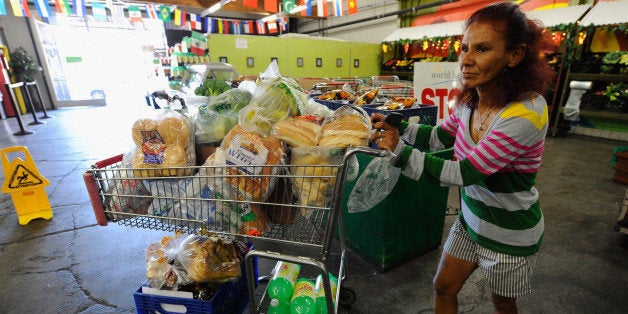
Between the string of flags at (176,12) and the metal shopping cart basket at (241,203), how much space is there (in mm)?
5858

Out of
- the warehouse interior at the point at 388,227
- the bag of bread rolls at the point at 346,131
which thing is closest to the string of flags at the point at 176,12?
the warehouse interior at the point at 388,227

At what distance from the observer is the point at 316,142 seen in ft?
4.12

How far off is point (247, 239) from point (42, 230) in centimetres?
297

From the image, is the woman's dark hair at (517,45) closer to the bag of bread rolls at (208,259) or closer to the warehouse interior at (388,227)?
the warehouse interior at (388,227)

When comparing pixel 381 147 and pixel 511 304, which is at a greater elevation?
pixel 381 147

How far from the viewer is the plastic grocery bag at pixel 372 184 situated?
1390mm

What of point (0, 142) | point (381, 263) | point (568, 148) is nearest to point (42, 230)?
point (381, 263)

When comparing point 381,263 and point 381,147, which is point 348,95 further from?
point 381,147

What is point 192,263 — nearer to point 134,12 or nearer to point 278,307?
point 278,307

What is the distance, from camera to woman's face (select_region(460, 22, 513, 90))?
1.01 m

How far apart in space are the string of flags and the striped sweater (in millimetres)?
6264

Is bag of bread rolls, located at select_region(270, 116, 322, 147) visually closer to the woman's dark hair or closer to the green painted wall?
the woman's dark hair

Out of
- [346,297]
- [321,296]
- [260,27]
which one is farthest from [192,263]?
[260,27]

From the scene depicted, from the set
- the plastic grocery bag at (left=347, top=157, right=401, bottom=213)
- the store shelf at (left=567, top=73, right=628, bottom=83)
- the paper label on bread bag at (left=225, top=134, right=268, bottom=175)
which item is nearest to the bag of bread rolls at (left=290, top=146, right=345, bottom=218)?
Result: the paper label on bread bag at (left=225, top=134, right=268, bottom=175)
